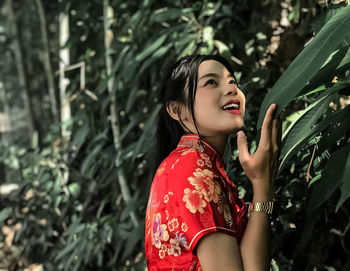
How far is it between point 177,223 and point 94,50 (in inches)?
85.8

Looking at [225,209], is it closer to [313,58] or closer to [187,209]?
[187,209]

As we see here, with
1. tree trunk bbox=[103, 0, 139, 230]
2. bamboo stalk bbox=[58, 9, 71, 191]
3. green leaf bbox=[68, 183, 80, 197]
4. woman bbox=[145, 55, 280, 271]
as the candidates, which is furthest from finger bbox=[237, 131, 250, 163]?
bamboo stalk bbox=[58, 9, 71, 191]

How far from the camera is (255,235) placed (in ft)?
2.97

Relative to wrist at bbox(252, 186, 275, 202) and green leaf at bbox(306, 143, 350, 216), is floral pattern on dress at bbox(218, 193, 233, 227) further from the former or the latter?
green leaf at bbox(306, 143, 350, 216)

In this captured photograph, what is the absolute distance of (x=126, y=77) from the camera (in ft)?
7.54

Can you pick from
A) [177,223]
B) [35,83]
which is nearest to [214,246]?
[177,223]

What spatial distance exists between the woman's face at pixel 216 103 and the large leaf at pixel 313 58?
21cm

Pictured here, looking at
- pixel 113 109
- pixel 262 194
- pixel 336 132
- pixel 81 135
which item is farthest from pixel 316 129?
pixel 81 135

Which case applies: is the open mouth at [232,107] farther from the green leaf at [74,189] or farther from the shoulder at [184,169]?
the green leaf at [74,189]

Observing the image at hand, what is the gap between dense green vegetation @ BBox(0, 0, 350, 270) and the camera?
1.03 m

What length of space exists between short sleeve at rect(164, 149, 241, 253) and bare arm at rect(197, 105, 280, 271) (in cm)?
2

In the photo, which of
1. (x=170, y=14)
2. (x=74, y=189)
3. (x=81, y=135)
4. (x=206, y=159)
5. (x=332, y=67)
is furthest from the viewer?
(x=74, y=189)

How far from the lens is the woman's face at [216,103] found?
3.36 ft

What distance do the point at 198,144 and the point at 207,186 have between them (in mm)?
137
